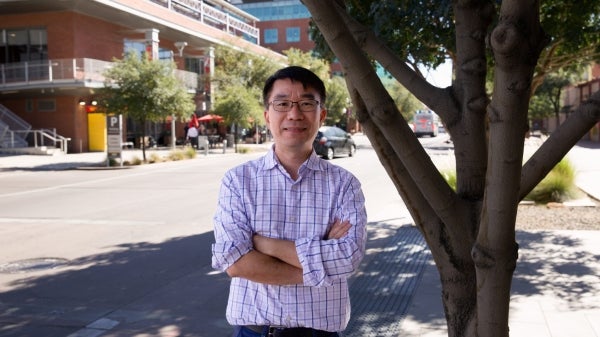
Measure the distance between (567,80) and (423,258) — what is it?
132ft

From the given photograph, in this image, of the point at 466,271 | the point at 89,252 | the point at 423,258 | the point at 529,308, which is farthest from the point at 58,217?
the point at 466,271

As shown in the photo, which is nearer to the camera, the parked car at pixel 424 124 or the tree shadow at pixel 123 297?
the tree shadow at pixel 123 297

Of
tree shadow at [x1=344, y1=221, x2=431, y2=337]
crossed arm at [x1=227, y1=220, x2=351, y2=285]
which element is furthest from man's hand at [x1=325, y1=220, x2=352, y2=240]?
tree shadow at [x1=344, y1=221, x2=431, y2=337]

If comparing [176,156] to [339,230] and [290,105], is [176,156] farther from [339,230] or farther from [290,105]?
[339,230]

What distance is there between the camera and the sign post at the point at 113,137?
74.0 ft

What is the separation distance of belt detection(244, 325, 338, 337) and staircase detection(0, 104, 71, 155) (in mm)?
29381

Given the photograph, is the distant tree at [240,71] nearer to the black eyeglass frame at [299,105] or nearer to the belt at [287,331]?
the black eyeglass frame at [299,105]

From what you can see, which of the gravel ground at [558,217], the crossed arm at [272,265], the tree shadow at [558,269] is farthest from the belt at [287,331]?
the gravel ground at [558,217]

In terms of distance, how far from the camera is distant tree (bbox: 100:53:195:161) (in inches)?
923

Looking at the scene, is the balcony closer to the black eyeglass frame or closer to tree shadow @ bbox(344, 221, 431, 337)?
tree shadow @ bbox(344, 221, 431, 337)

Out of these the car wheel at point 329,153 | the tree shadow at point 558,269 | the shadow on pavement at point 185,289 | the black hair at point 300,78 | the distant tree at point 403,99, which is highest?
the distant tree at point 403,99

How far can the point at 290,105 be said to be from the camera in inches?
91.7

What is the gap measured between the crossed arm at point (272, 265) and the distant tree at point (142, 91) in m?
22.4

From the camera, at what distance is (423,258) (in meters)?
7.08
